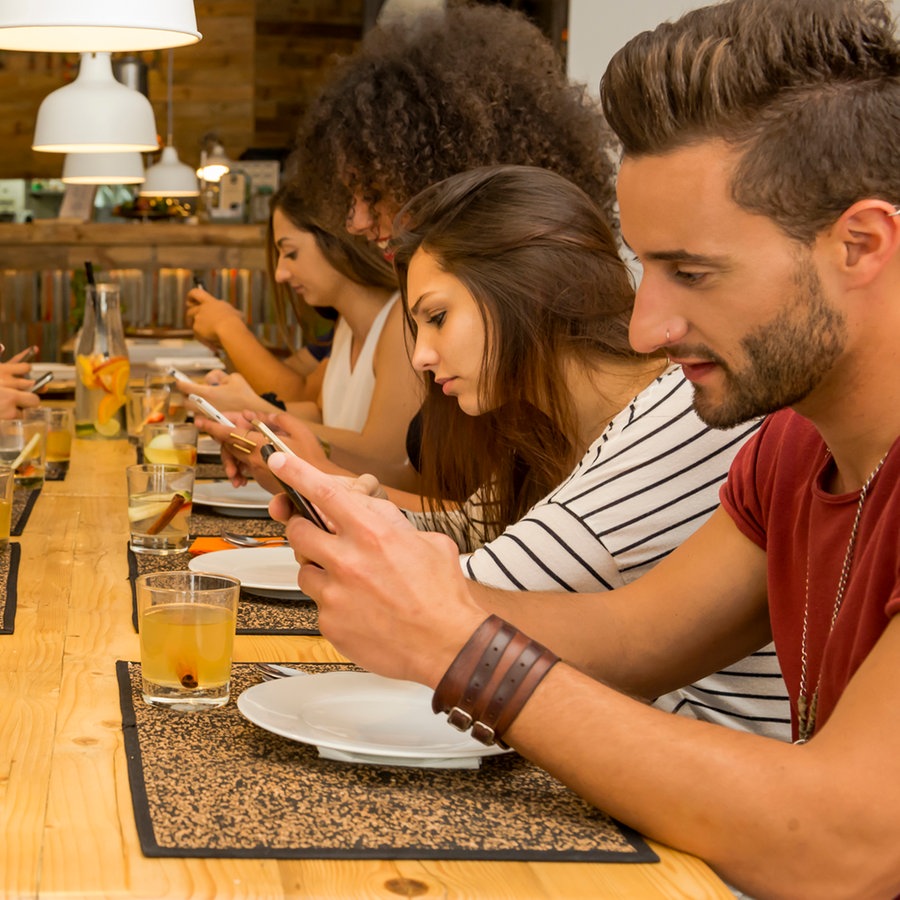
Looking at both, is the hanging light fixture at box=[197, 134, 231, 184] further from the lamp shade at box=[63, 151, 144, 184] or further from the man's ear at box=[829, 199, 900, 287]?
the man's ear at box=[829, 199, 900, 287]

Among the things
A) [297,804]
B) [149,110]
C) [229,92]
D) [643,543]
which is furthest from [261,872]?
[229,92]

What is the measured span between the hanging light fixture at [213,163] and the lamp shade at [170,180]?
53cm

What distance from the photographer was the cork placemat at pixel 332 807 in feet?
2.98

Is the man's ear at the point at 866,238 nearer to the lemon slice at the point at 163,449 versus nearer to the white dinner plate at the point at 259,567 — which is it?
the white dinner plate at the point at 259,567

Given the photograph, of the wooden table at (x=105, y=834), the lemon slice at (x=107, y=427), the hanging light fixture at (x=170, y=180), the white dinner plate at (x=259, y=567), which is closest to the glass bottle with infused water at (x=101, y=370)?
the lemon slice at (x=107, y=427)

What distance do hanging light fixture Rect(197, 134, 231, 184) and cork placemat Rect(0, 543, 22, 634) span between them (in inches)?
188

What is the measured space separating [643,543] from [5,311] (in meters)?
5.37

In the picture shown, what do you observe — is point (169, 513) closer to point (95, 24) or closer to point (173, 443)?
point (173, 443)

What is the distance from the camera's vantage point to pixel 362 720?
1144mm

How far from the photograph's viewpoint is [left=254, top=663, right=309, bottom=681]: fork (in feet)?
4.19

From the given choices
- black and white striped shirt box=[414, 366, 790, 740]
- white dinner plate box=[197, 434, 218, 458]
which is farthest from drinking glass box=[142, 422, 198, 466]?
black and white striped shirt box=[414, 366, 790, 740]

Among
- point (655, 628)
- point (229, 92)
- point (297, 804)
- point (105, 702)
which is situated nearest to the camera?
point (297, 804)

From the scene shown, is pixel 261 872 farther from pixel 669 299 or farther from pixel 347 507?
pixel 669 299

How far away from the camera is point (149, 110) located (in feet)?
10.4
